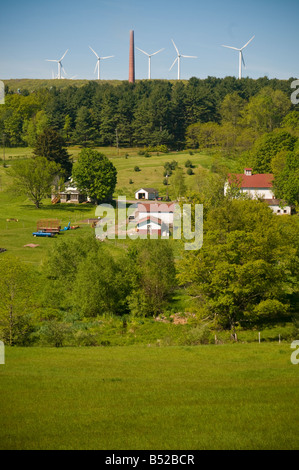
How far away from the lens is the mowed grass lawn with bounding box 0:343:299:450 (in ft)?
42.5

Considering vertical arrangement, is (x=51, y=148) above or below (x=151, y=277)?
above

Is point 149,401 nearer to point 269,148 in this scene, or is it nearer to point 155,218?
point 155,218

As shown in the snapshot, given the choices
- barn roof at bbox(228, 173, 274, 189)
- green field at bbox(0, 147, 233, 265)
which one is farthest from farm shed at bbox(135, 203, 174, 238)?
barn roof at bbox(228, 173, 274, 189)

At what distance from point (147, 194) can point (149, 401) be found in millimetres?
67245

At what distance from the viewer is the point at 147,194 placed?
3236 inches

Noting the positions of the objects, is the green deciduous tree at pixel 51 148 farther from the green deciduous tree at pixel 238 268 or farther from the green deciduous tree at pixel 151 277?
the green deciduous tree at pixel 238 268

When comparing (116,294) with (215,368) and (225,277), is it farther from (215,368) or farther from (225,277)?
(215,368)

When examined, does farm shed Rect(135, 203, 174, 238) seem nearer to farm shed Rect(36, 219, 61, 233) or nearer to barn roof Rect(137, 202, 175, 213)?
barn roof Rect(137, 202, 175, 213)

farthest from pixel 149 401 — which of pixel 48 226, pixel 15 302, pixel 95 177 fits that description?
pixel 95 177

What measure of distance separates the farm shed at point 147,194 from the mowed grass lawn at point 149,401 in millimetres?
59699

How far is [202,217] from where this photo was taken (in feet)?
121

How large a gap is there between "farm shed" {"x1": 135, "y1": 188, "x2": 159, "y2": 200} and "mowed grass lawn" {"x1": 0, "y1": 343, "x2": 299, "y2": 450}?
196 feet
